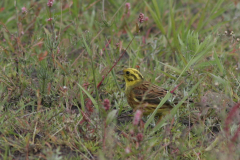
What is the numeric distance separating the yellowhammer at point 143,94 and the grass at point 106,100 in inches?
5.4

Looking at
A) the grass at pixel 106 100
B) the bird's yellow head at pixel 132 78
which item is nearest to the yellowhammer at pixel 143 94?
the bird's yellow head at pixel 132 78

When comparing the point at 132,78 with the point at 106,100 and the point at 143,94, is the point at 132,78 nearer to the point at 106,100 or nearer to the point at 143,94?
the point at 143,94

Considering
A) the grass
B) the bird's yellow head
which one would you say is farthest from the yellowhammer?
the grass

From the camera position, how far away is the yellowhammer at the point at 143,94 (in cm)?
393

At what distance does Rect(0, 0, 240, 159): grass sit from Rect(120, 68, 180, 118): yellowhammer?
0.45ft

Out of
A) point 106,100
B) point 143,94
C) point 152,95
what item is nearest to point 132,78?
point 143,94

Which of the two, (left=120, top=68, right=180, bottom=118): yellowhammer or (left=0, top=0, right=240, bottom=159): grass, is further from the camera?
(left=120, top=68, right=180, bottom=118): yellowhammer

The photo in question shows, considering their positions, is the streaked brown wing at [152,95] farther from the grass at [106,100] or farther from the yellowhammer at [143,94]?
the grass at [106,100]

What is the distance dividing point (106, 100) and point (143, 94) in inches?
49.8

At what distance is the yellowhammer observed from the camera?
393 cm

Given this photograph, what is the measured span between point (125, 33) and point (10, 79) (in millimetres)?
2380

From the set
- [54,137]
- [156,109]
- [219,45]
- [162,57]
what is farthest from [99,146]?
[219,45]

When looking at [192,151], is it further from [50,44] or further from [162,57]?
[162,57]

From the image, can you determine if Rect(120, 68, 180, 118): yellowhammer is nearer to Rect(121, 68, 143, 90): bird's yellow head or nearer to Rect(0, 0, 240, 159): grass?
Rect(121, 68, 143, 90): bird's yellow head
